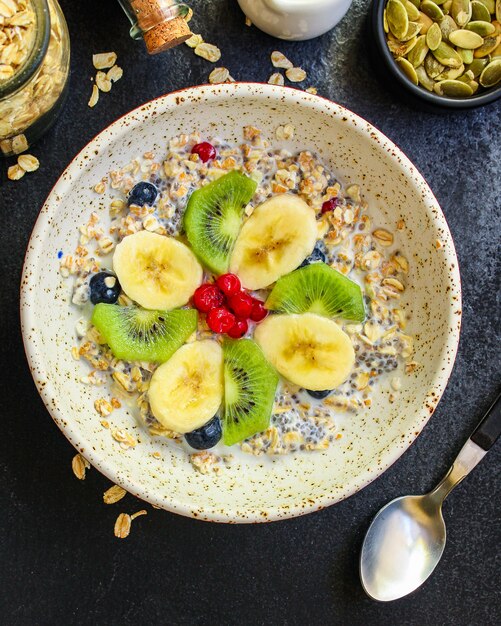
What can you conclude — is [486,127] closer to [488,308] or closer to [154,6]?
[488,308]

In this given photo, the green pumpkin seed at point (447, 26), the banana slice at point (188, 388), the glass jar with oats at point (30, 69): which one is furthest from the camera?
the green pumpkin seed at point (447, 26)

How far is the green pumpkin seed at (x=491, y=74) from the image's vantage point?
1.24 m

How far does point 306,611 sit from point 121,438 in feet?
1.42

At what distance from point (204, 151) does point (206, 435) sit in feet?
1.38

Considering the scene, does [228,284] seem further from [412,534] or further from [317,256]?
Answer: [412,534]

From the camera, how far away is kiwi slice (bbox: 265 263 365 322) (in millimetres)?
1165

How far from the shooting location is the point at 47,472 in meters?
1.28

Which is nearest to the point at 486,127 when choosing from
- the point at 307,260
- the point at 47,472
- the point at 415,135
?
the point at 415,135

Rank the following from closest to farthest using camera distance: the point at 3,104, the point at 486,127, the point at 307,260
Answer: the point at 3,104
the point at 307,260
the point at 486,127

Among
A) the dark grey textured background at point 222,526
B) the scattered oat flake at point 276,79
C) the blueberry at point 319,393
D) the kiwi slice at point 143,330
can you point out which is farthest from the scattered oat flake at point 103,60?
the blueberry at point 319,393

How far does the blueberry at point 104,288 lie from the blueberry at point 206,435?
23cm

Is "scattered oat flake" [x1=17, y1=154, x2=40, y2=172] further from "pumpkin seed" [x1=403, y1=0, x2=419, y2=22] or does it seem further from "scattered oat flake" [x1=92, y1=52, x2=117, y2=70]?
"pumpkin seed" [x1=403, y1=0, x2=419, y2=22]

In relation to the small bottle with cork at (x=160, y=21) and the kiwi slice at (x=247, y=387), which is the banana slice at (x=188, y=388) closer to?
the kiwi slice at (x=247, y=387)

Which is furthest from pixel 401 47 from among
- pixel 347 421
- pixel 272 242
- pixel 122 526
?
pixel 122 526
